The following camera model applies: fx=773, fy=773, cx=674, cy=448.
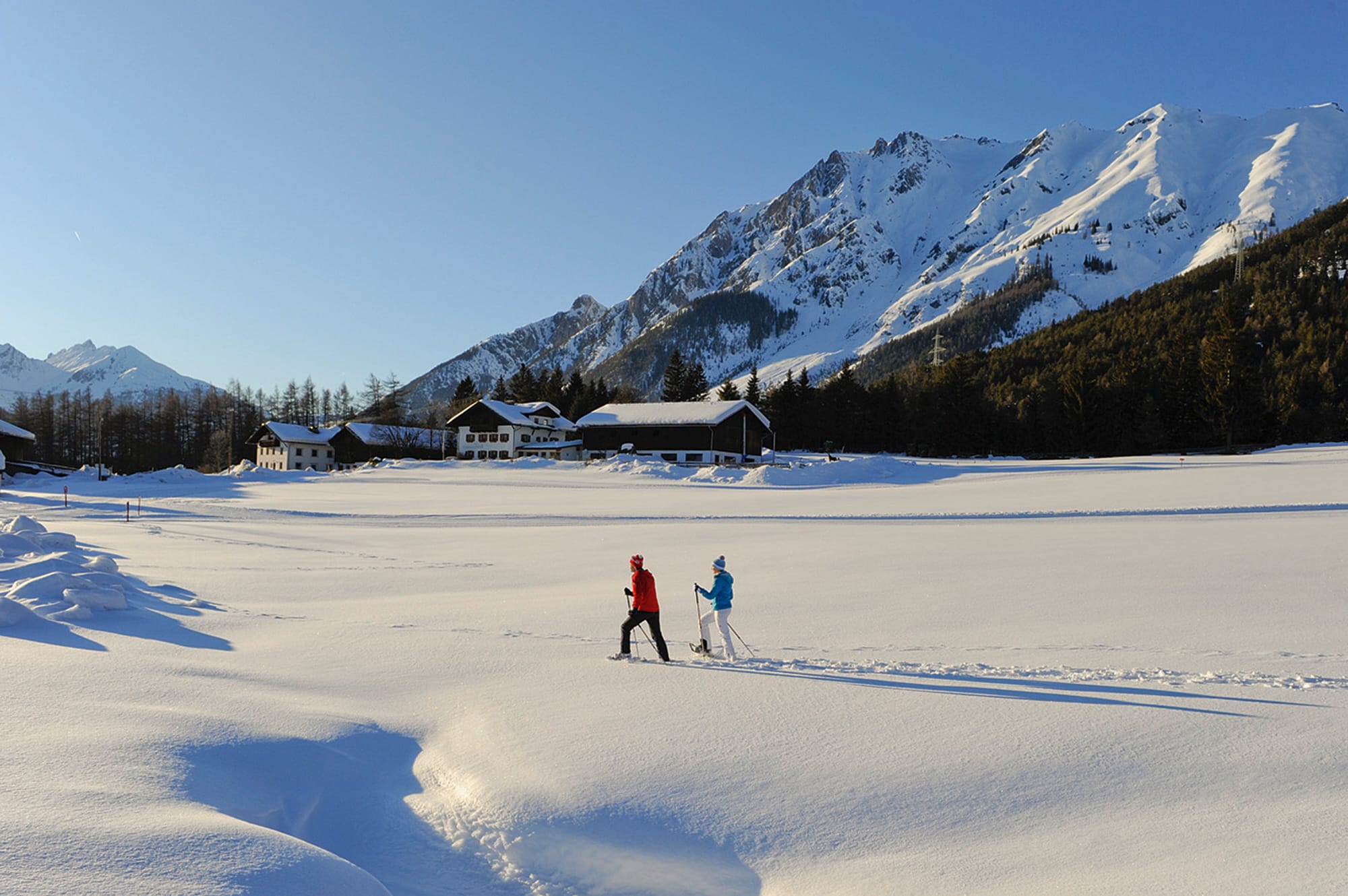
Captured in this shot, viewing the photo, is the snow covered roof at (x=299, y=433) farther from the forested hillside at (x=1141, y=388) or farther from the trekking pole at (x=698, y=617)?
the trekking pole at (x=698, y=617)

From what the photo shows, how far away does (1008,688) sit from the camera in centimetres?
811

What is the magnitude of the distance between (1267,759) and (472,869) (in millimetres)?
6094

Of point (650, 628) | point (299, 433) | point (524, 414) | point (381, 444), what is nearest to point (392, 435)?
point (381, 444)

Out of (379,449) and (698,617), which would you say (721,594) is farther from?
(379,449)

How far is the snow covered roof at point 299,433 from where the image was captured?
85.8 metres

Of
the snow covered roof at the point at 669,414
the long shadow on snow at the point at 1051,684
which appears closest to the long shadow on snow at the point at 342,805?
the long shadow on snow at the point at 1051,684

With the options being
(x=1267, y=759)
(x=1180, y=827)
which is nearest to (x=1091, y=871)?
(x=1180, y=827)

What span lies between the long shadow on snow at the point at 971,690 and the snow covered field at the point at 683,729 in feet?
0.17

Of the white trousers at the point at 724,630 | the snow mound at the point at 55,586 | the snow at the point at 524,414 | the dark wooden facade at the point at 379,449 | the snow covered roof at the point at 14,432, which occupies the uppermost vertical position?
the snow at the point at 524,414

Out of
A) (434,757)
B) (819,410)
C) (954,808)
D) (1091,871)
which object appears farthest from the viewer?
(819,410)

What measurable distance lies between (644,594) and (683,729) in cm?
291

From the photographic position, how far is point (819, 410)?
82188 mm

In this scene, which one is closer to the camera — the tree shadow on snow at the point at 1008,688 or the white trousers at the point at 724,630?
the tree shadow on snow at the point at 1008,688

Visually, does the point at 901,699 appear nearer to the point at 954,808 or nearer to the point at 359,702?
the point at 954,808
